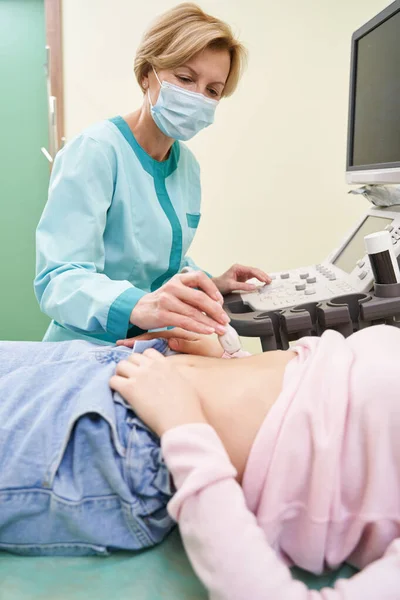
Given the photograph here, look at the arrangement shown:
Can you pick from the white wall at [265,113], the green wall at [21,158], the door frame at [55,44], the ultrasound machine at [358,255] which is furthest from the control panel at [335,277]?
the green wall at [21,158]

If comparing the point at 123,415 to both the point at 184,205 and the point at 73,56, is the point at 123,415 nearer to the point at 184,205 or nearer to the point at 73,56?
the point at 184,205

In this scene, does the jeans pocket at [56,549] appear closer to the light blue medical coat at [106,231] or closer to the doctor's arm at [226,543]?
the doctor's arm at [226,543]

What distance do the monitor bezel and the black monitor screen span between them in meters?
0.01

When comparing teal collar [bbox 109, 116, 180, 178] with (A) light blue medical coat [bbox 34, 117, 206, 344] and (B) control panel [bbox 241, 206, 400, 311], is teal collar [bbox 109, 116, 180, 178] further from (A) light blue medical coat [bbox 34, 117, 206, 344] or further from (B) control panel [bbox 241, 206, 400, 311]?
(B) control panel [bbox 241, 206, 400, 311]

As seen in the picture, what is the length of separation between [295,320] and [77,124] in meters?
1.98

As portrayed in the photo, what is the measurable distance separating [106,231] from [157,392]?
73cm

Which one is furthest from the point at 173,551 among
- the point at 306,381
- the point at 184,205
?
the point at 184,205

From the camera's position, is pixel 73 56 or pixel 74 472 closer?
pixel 74 472

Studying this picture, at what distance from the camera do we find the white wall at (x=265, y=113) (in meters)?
2.52

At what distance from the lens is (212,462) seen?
0.69 meters

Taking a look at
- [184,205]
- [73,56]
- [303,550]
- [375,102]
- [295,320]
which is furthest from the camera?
Result: [73,56]

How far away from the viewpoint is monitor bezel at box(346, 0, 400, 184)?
55.1 inches

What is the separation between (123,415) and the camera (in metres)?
0.83

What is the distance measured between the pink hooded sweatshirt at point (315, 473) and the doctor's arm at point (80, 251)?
452 mm
